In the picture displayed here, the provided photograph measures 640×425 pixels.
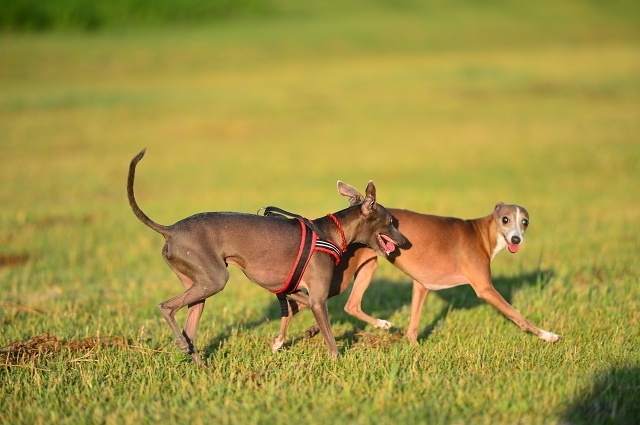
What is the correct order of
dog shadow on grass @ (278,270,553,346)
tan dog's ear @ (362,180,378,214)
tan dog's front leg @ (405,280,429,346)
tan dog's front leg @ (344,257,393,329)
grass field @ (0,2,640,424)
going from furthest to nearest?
dog shadow on grass @ (278,270,553,346) → tan dog's front leg @ (344,257,393,329) → tan dog's front leg @ (405,280,429,346) → tan dog's ear @ (362,180,378,214) → grass field @ (0,2,640,424)

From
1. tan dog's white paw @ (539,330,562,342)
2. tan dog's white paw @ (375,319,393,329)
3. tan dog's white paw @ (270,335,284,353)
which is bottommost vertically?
tan dog's white paw @ (270,335,284,353)

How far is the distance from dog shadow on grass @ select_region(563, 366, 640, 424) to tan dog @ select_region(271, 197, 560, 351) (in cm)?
228

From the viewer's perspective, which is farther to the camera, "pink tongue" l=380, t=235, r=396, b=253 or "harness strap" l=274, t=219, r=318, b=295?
"pink tongue" l=380, t=235, r=396, b=253

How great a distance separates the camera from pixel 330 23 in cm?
6512

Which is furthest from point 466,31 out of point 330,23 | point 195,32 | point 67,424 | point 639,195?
point 67,424

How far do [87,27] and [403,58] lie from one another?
88.1 feet

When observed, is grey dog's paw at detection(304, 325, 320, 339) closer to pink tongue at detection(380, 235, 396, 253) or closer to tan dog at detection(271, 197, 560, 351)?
tan dog at detection(271, 197, 560, 351)

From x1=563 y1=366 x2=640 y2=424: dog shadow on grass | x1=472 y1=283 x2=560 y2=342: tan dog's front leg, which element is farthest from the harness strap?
x1=563 y1=366 x2=640 y2=424: dog shadow on grass

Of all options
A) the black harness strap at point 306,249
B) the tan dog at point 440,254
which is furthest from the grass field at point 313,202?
the black harness strap at point 306,249

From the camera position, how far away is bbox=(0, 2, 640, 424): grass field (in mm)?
6395

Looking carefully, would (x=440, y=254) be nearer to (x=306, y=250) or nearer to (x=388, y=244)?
(x=388, y=244)

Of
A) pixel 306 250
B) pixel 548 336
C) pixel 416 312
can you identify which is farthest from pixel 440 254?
pixel 306 250

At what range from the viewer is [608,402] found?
237 inches

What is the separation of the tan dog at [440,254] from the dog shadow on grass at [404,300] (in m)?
0.51
